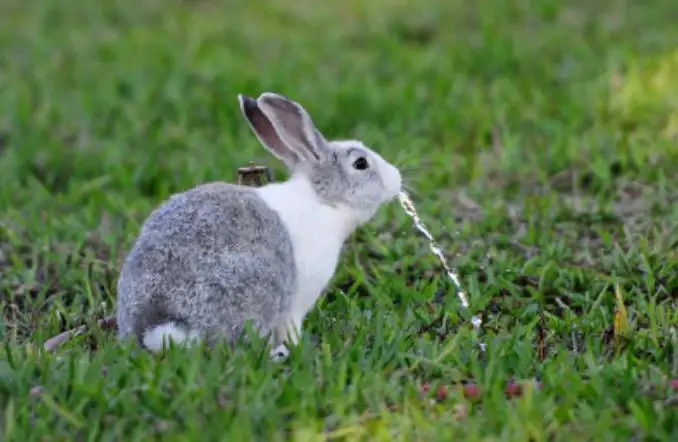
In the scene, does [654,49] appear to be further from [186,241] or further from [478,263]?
[186,241]

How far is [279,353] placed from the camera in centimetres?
403

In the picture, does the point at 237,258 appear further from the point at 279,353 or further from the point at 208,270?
the point at 279,353

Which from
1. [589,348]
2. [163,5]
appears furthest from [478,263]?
[163,5]

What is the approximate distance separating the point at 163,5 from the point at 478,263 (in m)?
5.02

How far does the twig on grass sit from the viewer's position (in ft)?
13.5

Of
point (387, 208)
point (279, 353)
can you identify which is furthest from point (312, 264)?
point (387, 208)

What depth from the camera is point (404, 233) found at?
5449 millimetres

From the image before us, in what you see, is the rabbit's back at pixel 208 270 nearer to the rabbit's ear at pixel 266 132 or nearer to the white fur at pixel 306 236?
the white fur at pixel 306 236

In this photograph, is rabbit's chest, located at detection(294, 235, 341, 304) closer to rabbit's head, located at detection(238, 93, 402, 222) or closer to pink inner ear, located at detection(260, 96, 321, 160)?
rabbit's head, located at detection(238, 93, 402, 222)

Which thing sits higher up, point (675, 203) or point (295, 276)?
point (295, 276)

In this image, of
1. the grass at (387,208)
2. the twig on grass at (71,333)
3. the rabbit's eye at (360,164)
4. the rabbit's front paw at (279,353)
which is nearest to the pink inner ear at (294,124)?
the rabbit's eye at (360,164)

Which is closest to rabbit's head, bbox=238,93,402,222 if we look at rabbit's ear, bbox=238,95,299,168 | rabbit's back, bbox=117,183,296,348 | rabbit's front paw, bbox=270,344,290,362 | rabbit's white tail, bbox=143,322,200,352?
rabbit's ear, bbox=238,95,299,168

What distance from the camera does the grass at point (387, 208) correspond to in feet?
11.7

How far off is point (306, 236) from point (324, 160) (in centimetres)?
37
